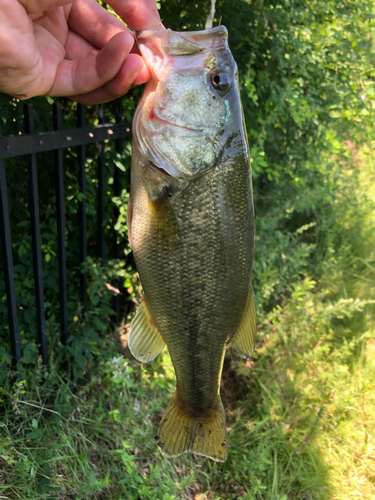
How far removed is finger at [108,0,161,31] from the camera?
4.37 ft

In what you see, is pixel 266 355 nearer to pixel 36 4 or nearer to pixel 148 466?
pixel 148 466

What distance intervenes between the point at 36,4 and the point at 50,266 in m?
1.75

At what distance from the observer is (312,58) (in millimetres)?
3436

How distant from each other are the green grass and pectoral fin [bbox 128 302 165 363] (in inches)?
37.7

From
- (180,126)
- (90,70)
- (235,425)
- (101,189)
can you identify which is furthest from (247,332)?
(235,425)

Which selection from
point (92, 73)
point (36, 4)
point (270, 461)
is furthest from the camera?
point (270, 461)

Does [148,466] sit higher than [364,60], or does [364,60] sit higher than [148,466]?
[364,60]

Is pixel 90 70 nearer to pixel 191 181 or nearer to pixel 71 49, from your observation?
pixel 71 49

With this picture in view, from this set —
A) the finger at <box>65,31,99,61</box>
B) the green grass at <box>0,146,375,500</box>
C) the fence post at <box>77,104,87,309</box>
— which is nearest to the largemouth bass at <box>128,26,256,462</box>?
the finger at <box>65,31,99,61</box>

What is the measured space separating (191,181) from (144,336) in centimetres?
63

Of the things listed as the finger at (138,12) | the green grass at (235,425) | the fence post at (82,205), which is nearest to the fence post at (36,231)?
the green grass at (235,425)

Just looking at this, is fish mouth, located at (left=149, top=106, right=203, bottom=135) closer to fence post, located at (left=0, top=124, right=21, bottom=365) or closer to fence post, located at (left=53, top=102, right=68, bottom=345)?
fence post, located at (left=0, top=124, right=21, bottom=365)

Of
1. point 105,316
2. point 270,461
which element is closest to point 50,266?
point 105,316

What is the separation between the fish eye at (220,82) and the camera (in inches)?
54.2
